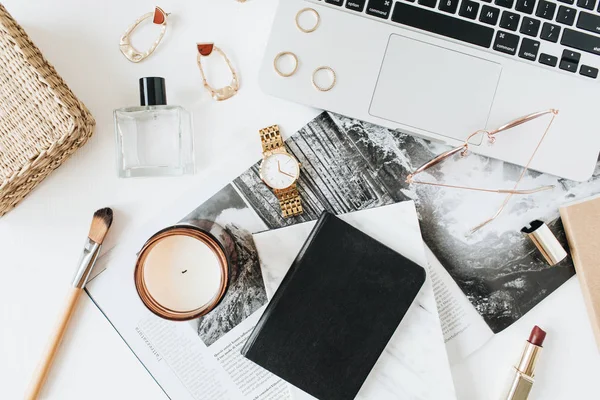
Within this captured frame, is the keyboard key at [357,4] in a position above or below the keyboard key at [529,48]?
above

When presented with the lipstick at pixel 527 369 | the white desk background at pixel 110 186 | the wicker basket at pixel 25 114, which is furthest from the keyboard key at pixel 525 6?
the wicker basket at pixel 25 114

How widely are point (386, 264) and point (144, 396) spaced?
304 millimetres

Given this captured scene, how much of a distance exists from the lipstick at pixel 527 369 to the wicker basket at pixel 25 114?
1.70ft

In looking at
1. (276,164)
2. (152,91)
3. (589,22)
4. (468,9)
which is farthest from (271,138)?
(589,22)

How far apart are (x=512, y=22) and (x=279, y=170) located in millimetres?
274

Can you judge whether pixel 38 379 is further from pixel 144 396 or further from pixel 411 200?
pixel 411 200

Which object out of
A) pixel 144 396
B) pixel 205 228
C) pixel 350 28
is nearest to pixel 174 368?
pixel 144 396

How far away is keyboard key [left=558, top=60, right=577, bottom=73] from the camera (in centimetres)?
52

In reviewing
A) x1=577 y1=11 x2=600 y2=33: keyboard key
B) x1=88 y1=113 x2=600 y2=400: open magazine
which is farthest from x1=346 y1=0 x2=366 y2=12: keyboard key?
x1=577 y1=11 x2=600 y2=33: keyboard key

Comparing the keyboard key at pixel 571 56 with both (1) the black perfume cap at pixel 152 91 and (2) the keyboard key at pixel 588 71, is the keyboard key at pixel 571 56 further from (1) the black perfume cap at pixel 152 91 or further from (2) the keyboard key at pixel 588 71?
(1) the black perfume cap at pixel 152 91

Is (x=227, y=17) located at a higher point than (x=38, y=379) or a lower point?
higher

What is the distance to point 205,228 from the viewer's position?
51 centimetres

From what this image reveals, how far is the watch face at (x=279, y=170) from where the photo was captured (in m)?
0.55

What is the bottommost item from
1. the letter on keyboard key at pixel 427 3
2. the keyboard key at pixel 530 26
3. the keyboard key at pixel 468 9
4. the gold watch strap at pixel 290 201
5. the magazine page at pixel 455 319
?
the magazine page at pixel 455 319
